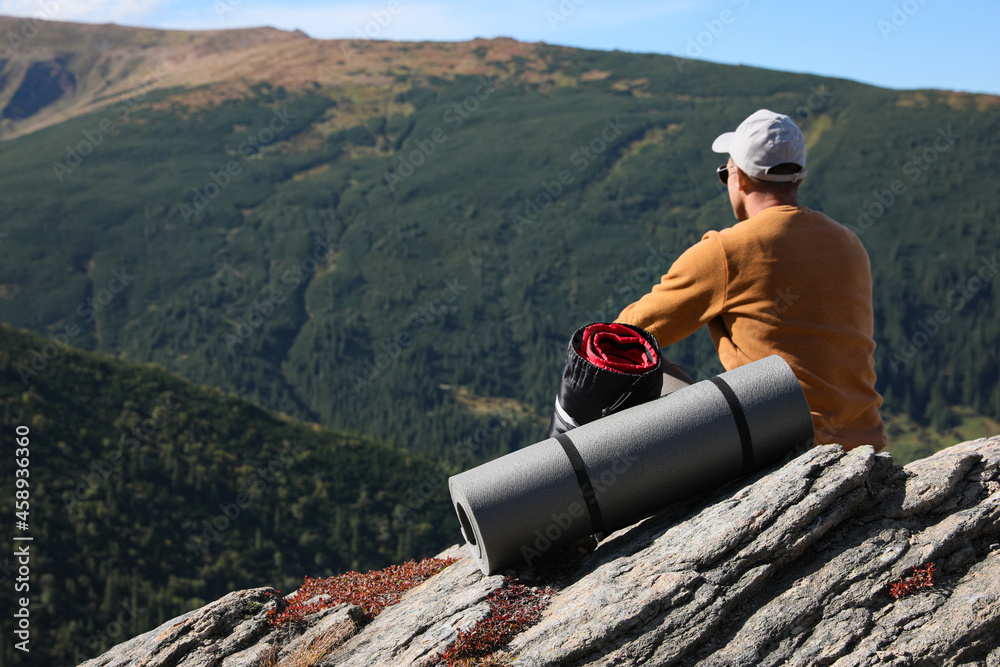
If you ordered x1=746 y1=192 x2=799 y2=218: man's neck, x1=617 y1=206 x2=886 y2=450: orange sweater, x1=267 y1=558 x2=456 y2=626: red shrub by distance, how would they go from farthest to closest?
x1=267 y1=558 x2=456 y2=626: red shrub, x1=746 y1=192 x2=799 y2=218: man's neck, x1=617 y1=206 x2=886 y2=450: orange sweater

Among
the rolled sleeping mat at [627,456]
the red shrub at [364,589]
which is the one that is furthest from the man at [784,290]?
the red shrub at [364,589]

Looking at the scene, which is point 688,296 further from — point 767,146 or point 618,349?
point 767,146

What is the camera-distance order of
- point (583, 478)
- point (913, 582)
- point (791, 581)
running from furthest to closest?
point (583, 478), point (791, 581), point (913, 582)

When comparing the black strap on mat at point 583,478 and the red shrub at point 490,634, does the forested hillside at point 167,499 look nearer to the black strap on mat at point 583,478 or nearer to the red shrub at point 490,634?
the red shrub at point 490,634

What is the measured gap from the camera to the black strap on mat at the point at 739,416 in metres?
7.01

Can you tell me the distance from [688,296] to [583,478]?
1.78 metres

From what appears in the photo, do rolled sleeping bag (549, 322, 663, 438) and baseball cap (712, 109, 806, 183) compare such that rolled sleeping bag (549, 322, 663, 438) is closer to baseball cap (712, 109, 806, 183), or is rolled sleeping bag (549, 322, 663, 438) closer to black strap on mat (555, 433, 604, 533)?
black strap on mat (555, 433, 604, 533)

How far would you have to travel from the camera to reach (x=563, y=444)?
278 inches

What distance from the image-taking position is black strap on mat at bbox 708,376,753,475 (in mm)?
7008

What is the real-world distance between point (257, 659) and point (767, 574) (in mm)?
4721

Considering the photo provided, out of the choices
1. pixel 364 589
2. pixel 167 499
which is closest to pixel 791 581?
pixel 364 589

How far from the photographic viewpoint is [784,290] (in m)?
7.13

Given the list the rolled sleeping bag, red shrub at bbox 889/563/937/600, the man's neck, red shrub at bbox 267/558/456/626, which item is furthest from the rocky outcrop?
the man's neck

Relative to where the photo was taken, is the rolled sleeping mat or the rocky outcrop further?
the rolled sleeping mat
